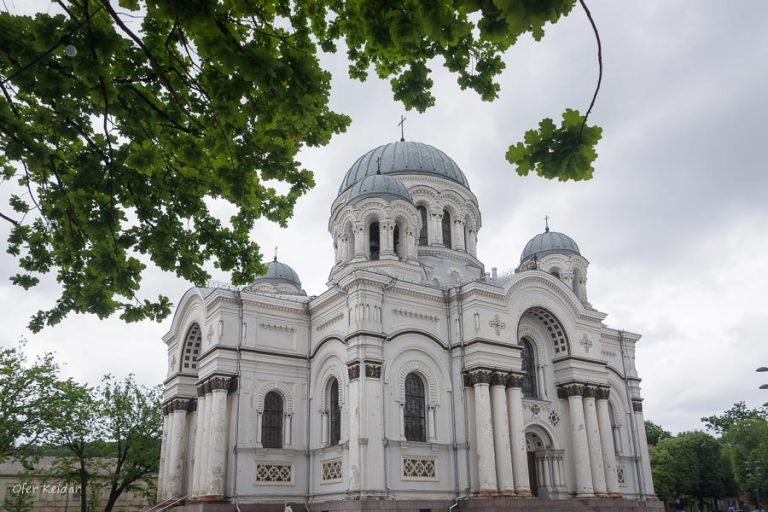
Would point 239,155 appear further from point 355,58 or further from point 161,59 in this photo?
point 355,58

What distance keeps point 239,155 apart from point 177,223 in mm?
1560

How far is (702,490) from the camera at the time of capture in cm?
4219

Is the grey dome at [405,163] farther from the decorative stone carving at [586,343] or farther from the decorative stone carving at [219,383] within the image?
the decorative stone carving at [219,383]

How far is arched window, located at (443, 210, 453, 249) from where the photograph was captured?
28250 millimetres

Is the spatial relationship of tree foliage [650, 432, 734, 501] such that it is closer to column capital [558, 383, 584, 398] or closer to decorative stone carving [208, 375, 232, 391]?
column capital [558, 383, 584, 398]

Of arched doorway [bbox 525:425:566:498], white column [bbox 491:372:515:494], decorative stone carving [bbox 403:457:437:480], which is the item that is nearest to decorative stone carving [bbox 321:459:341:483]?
decorative stone carving [bbox 403:457:437:480]

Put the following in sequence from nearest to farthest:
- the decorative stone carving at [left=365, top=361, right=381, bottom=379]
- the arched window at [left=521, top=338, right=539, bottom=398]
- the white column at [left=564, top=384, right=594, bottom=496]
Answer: the decorative stone carving at [left=365, top=361, right=381, bottom=379]
the white column at [left=564, top=384, right=594, bottom=496]
the arched window at [left=521, top=338, right=539, bottom=398]

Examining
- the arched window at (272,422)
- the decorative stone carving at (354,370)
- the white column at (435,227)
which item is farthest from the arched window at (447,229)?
the arched window at (272,422)

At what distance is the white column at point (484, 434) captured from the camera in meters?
20.2

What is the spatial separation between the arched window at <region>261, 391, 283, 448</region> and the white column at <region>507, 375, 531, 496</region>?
7438 mm

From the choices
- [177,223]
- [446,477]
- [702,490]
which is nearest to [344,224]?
[446,477]

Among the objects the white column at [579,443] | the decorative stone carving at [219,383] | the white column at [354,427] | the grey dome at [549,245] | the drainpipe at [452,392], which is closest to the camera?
the white column at [354,427]

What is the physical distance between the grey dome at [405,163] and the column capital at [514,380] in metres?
10.2

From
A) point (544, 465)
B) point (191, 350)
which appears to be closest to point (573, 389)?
point (544, 465)
